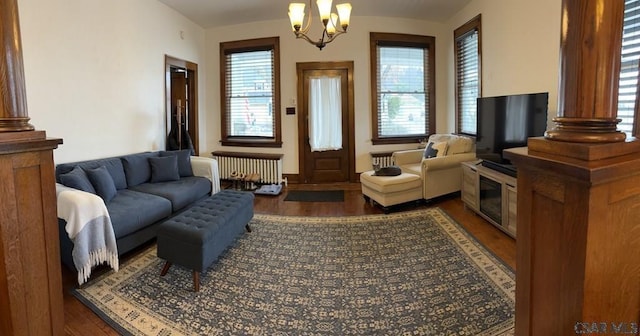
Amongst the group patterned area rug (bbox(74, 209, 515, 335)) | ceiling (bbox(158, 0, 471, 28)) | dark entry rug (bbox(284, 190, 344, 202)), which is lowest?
patterned area rug (bbox(74, 209, 515, 335))

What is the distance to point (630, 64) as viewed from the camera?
2605 mm

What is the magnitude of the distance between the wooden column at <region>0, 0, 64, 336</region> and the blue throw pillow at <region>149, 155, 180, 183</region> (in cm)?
285

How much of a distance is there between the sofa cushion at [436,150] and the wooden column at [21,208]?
4.34 m

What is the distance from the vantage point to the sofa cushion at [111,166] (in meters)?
3.41

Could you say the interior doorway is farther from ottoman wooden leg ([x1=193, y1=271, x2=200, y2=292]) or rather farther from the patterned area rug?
ottoman wooden leg ([x1=193, y1=271, x2=200, y2=292])

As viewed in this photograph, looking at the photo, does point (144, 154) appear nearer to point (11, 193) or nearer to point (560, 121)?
point (11, 193)

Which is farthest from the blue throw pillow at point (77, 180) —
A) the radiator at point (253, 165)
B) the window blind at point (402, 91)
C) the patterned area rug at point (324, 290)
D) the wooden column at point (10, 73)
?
the window blind at point (402, 91)

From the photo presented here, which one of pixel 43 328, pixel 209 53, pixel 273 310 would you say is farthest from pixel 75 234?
pixel 209 53

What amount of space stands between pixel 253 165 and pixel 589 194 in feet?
17.6

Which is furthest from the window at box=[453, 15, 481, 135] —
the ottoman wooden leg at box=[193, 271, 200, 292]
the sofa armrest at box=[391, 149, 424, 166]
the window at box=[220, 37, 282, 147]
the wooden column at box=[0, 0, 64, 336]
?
the wooden column at box=[0, 0, 64, 336]

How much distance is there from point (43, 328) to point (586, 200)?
2.04 m

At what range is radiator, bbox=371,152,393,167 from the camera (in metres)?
5.99

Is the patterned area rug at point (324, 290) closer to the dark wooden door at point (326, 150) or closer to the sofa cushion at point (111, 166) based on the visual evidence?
the sofa cushion at point (111, 166)

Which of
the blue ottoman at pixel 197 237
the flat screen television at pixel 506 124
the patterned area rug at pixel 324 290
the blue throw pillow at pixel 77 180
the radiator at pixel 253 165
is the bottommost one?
the patterned area rug at pixel 324 290
